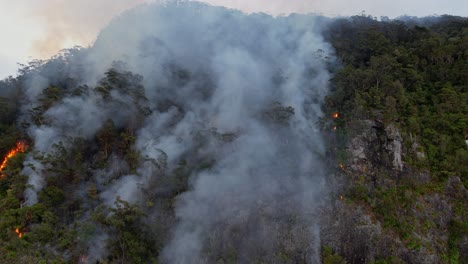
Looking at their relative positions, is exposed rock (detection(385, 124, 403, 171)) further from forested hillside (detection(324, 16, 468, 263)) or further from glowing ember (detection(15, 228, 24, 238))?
glowing ember (detection(15, 228, 24, 238))

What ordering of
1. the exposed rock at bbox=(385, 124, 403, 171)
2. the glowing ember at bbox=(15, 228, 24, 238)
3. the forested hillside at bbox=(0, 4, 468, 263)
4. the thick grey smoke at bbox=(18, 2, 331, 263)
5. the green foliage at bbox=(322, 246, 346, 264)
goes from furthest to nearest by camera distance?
the exposed rock at bbox=(385, 124, 403, 171), the thick grey smoke at bbox=(18, 2, 331, 263), the forested hillside at bbox=(0, 4, 468, 263), the glowing ember at bbox=(15, 228, 24, 238), the green foliage at bbox=(322, 246, 346, 264)

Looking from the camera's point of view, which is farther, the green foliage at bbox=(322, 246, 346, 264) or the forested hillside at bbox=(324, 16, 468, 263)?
the forested hillside at bbox=(324, 16, 468, 263)

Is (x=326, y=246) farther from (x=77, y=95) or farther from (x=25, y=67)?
(x=25, y=67)

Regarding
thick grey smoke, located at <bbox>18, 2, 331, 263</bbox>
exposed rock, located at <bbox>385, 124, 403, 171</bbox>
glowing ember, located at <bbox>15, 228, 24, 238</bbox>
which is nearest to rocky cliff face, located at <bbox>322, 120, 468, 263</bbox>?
exposed rock, located at <bbox>385, 124, 403, 171</bbox>

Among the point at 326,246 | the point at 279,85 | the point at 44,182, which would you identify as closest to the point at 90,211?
the point at 44,182

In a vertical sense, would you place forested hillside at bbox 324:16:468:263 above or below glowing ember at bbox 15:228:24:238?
above
